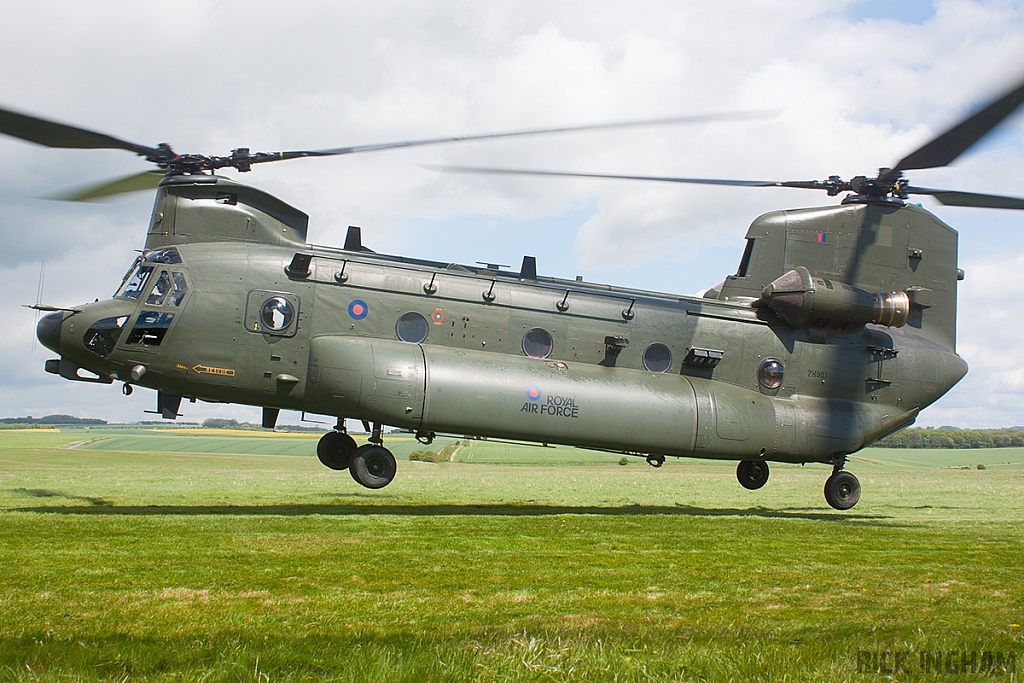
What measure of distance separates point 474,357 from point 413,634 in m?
9.90

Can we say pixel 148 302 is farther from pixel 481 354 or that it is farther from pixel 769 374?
pixel 769 374

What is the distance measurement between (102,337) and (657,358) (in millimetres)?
10901

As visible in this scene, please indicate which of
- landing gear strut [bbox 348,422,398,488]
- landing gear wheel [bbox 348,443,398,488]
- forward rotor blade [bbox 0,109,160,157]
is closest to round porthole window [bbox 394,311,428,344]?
landing gear strut [bbox 348,422,398,488]

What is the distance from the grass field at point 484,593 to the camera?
4.79 metres

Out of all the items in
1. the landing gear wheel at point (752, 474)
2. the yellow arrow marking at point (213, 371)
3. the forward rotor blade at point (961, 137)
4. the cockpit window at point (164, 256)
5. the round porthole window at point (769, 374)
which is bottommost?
the landing gear wheel at point (752, 474)

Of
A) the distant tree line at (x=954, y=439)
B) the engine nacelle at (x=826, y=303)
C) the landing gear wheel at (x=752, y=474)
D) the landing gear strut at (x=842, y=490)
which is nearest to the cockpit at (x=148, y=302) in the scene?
the engine nacelle at (x=826, y=303)

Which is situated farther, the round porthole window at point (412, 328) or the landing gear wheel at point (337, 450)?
the landing gear wheel at point (337, 450)

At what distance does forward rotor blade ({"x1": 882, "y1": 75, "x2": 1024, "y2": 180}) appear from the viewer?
40.0 ft

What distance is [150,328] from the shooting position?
46.6 ft

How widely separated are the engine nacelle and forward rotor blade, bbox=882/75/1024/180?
A: 9.19ft

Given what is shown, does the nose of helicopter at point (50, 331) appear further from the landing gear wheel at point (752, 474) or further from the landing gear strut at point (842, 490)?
the landing gear strut at point (842, 490)

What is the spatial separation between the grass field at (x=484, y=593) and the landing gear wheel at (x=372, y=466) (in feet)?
1.82

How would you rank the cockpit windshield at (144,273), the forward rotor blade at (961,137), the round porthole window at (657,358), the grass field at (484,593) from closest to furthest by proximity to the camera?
the grass field at (484,593) → the forward rotor blade at (961,137) → the cockpit windshield at (144,273) → the round porthole window at (657,358)

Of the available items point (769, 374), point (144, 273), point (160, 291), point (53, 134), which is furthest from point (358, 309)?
point (769, 374)
